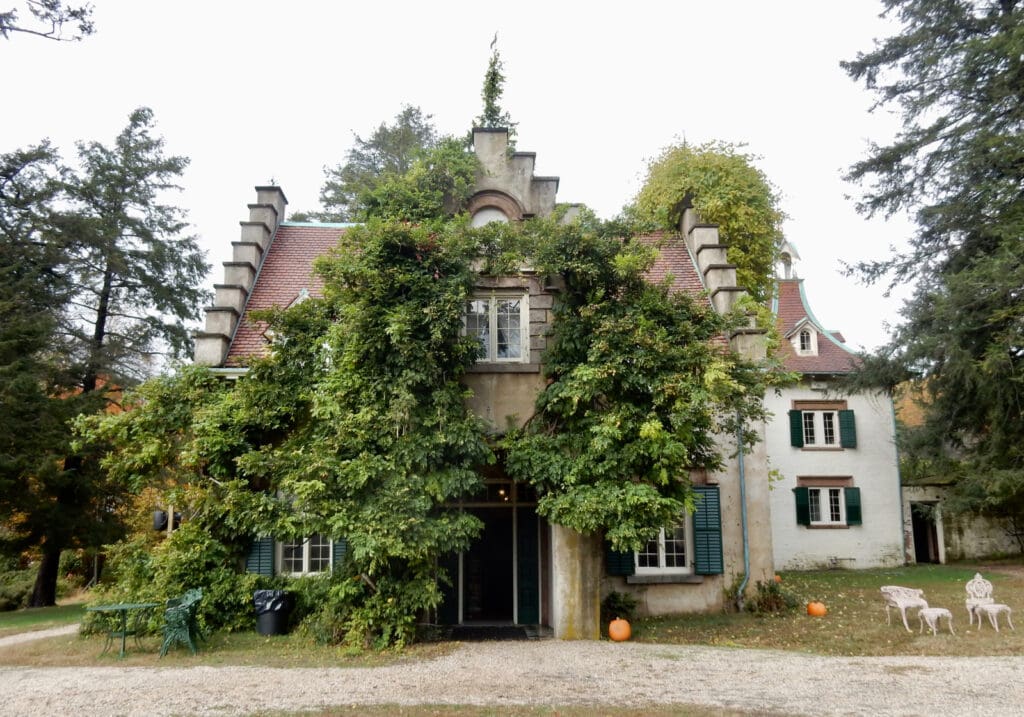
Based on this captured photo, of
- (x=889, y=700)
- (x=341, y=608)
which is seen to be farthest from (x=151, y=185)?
(x=889, y=700)

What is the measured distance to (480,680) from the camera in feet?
30.6

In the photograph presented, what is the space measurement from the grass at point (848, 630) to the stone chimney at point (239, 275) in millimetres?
10139

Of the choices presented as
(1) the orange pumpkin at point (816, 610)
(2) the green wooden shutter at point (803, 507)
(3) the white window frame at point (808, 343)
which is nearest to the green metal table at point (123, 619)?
(1) the orange pumpkin at point (816, 610)

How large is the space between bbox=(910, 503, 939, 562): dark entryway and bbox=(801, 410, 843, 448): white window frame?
4313mm

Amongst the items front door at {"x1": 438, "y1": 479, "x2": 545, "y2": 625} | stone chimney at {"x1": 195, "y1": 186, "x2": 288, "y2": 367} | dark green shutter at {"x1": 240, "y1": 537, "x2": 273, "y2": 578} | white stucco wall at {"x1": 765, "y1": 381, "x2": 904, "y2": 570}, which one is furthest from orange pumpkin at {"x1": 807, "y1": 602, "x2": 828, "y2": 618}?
stone chimney at {"x1": 195, "y1": 186, "x2": 288, "y2": 367}

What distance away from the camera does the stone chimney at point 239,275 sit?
1470cm

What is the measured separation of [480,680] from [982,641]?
26.8ft

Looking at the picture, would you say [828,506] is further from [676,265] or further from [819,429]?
[676,265]

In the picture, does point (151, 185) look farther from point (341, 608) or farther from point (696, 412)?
point (696, 412)

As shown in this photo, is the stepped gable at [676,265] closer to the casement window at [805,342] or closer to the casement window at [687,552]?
the casement window at [687,552]

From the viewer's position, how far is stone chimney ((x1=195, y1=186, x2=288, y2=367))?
48.2 feet

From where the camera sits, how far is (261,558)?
14.0 metres

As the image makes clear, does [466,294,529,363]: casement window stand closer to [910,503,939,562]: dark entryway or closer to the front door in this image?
the front door

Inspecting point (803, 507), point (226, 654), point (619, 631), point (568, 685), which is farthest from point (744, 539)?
point (803, 507)
